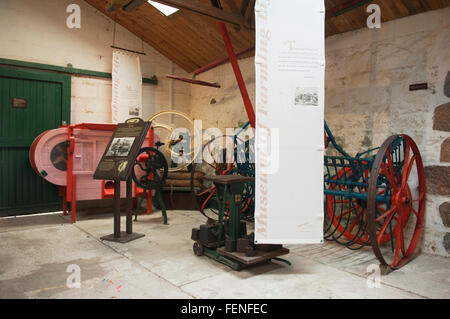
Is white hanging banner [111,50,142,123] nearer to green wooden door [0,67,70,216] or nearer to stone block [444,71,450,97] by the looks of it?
green wooden door [0,67,70,216]

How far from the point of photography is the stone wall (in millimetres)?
3377

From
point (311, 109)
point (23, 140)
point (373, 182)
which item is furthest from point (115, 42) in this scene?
point (373, 182)

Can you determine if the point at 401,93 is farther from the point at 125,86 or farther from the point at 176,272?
the point at 125,86

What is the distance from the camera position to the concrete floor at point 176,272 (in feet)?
8.03

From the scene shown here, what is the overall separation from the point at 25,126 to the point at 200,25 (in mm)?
3068

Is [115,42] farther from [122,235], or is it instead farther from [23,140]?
[122,235]

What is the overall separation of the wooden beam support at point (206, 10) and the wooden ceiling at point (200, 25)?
0.18 feet

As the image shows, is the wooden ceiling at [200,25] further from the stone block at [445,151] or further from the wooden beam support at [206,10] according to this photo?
the stone block at [445,151]

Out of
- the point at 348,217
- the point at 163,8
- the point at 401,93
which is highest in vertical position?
the point at 163,8

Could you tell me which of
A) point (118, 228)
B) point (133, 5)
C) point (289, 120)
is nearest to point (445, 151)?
point (289, 120)

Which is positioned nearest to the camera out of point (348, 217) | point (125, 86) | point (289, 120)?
point (289, 120)

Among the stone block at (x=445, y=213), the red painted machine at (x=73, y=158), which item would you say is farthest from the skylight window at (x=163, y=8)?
the stone block at (x=445, y=213)

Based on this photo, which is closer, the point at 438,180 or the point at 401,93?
the point at 438,180

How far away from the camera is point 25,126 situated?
5070 millimetres
